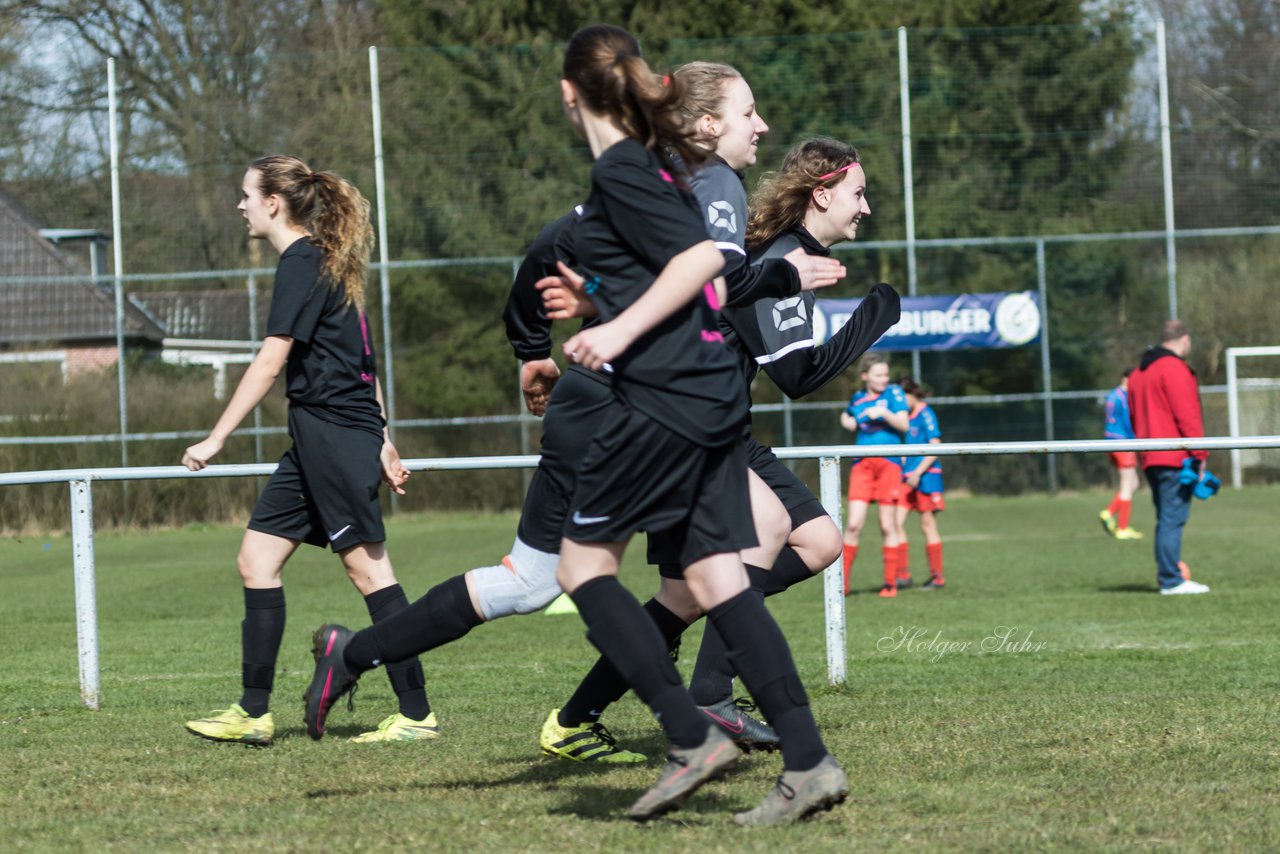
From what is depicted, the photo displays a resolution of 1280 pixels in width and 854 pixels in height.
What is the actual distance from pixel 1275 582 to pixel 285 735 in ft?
30.0

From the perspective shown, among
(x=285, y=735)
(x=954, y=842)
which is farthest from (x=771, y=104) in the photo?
(x=954, y=842)

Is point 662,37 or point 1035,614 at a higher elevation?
point 662,37

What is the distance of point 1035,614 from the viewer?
1041 cm

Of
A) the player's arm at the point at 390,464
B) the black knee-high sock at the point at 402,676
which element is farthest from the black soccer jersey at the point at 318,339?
the black knee-high sock at the point at 402,676

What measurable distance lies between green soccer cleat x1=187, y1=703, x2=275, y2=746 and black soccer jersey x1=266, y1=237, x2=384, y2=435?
1.01 m

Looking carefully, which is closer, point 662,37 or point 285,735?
point 285,735

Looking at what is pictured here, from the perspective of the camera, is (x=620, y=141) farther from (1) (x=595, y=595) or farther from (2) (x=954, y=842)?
(2) (x=954, y=842)

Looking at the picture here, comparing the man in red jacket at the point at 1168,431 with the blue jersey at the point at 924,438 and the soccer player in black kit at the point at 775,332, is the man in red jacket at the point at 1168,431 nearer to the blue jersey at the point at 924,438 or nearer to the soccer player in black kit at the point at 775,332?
the blue jersey at the point at 924,438

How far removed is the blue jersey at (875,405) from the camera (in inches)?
478

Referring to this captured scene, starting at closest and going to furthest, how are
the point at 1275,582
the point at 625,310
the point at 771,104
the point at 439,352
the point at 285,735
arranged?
the point at 625,310
the point at 285,735
the point at 1275,582
the point at 439,352
the point at 771,104

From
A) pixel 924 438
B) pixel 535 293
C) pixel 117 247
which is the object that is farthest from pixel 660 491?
pixel 117 247

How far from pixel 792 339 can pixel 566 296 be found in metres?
1.12

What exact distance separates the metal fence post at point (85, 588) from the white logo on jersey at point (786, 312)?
2.97 meters

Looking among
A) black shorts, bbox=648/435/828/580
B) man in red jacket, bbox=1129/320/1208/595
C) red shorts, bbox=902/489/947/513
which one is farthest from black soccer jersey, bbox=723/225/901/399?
red shorts, bbox=902/489/947/513
